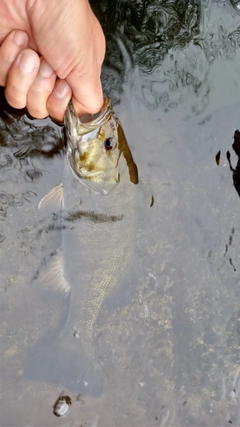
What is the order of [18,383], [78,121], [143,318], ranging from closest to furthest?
[78,121] → [18,383] → [143,318]

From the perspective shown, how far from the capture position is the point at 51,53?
9.89 ft

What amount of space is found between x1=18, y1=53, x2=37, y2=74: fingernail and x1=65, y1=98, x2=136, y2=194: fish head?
0.41m

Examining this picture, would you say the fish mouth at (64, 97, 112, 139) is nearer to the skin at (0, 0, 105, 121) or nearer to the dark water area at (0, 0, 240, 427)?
the skin at (0, 0, 105, 121)

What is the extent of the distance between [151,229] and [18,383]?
1822 mm

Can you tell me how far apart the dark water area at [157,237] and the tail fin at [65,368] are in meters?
0.06

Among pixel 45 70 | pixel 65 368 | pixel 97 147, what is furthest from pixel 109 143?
pixel 65 368

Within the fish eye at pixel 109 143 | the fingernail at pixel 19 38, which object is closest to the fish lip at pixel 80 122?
the fish eye at pixel 109 143

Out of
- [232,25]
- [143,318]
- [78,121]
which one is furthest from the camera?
[232,25]

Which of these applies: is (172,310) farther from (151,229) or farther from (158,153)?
(158,153)

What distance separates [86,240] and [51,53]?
1495 mm

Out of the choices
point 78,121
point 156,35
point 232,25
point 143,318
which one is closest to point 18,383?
point 143,318

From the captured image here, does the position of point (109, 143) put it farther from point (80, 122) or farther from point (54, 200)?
point (54, 200)

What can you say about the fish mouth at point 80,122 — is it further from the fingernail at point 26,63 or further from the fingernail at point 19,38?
the fingernail at point 19,38

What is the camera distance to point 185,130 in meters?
4.15
